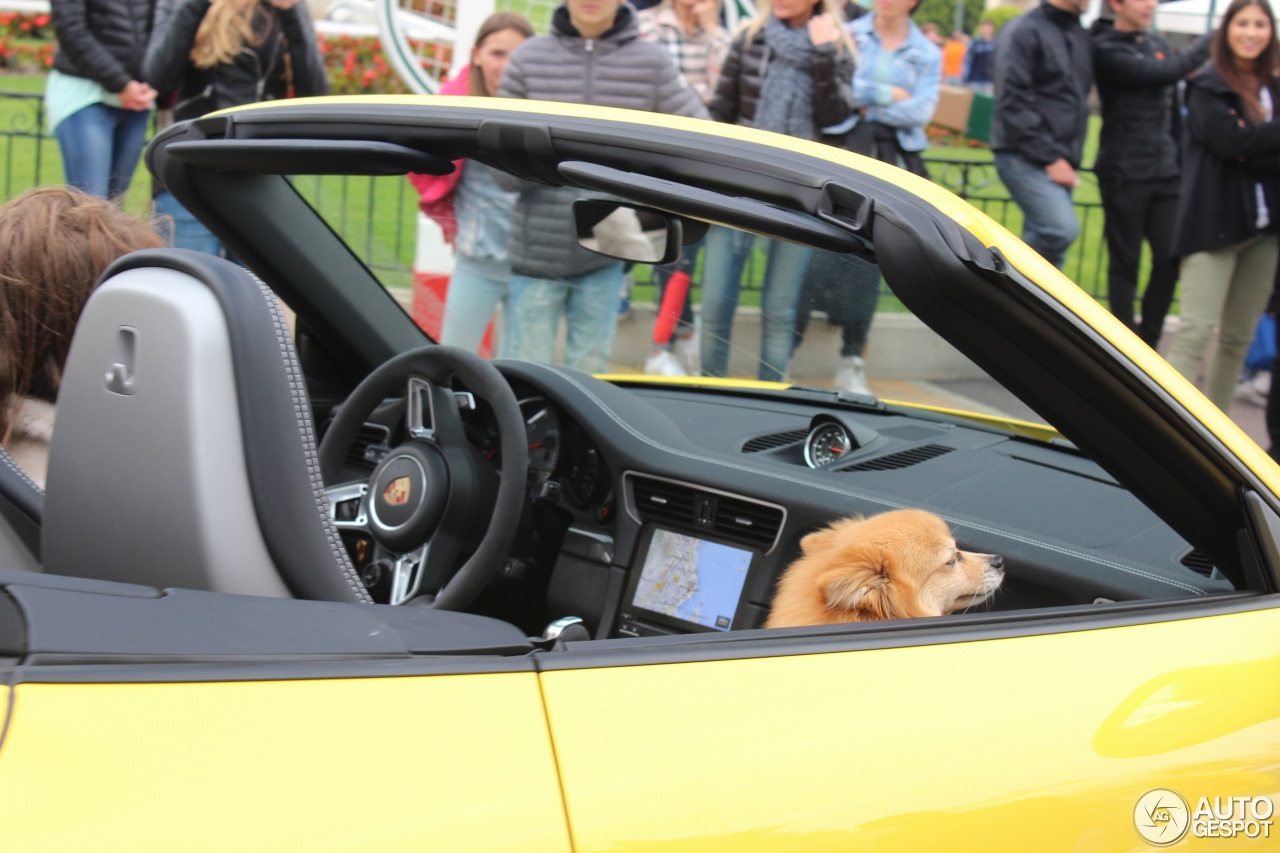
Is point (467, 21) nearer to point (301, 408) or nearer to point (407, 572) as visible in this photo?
point (407, 572)

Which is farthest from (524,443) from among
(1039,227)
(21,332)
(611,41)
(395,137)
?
(1039,227)

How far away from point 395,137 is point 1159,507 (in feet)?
4.70

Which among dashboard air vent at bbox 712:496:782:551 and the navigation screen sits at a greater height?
dashboard air vent at bbox 712:496:782:551

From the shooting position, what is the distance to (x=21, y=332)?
84.2 inches

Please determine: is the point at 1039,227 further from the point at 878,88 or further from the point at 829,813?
the point at 829,813

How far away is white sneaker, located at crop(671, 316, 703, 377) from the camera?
3.19m

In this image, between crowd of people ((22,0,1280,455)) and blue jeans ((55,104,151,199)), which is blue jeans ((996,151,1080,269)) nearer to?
crowd of people ((22,0,1280,455))

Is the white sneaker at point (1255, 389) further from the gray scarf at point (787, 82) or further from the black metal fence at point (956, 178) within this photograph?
the gray scarf at point (787, 82)

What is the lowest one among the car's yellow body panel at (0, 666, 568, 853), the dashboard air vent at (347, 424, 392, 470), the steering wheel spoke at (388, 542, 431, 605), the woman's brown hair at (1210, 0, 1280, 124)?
the steering wheel spoke at (388, 542, 431, 605)

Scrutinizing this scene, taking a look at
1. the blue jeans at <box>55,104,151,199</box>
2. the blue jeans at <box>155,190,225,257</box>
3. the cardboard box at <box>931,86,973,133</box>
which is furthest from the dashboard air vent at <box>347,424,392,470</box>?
the cardboard box at <box>931,86,973,133</box>

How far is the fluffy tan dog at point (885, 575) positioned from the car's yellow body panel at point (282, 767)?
3.33 ft

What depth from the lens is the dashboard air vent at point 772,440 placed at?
10.3 feet

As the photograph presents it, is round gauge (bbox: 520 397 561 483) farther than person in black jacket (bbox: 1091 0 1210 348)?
No

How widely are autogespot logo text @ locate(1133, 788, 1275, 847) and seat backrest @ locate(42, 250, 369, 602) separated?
112 cm
